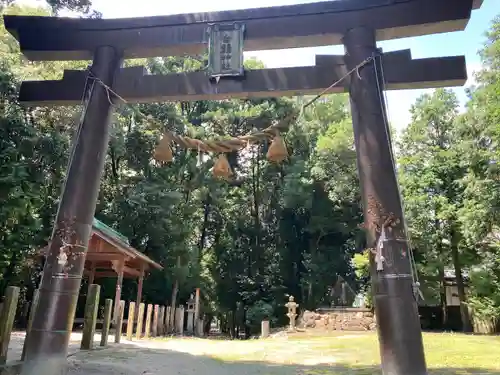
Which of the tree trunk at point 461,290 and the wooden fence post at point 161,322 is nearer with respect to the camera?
the wooden fence post at point 161,322

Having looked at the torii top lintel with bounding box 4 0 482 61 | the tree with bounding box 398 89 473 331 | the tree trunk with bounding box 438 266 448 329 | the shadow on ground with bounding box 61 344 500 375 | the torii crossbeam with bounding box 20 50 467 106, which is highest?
the tree with bounding box 398 89 473 331

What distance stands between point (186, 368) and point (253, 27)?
489 centimetres

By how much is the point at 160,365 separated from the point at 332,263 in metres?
20.1

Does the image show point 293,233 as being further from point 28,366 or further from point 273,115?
point 28,366

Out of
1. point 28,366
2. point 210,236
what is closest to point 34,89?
point 28,366

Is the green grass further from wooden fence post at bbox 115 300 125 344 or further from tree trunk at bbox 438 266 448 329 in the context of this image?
tree trunk at bbox 438 266 448 329

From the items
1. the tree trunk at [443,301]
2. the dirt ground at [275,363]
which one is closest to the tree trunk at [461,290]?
the tree trunk at [443,301]

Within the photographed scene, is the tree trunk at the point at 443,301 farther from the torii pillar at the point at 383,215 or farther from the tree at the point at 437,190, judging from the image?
the torii pillar at the point at 383,215

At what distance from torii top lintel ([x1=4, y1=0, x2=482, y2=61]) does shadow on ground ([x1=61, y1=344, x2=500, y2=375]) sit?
4156 mm

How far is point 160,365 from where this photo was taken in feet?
21.3

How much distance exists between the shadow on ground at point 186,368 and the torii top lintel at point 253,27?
416cm

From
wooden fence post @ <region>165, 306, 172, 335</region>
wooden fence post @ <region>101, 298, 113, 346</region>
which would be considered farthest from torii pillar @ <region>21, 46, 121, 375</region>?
wooden fence post @ <region>165, 306, 172, 335</region>

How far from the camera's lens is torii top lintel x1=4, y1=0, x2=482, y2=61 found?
489 cm

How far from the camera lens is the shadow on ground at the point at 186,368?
19.1 feet
